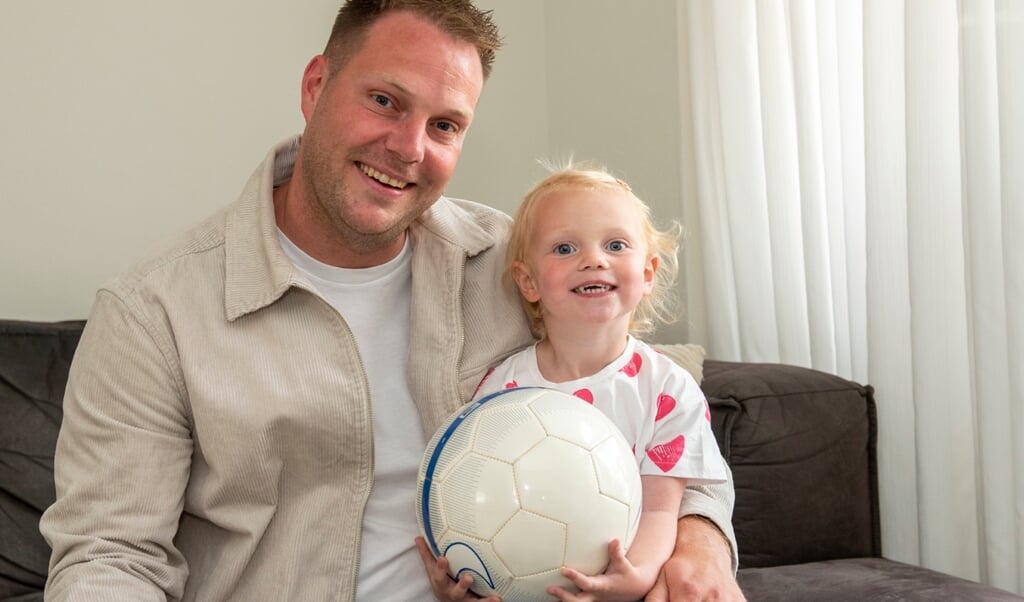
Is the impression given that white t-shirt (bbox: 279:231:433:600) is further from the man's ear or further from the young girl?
the man's ear

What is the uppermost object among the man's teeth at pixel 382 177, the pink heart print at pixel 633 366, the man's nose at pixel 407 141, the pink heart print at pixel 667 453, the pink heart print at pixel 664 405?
the man's nose at pixel 407 141

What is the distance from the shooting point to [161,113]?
115 inches

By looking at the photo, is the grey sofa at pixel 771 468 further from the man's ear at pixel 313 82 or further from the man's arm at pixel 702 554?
the man's ear at pixel 313 82

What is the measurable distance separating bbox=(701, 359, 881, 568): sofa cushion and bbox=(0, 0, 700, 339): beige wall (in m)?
0.84

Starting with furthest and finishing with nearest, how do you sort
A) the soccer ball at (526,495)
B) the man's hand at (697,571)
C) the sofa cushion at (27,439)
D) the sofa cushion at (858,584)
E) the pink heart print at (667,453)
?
1. the sofa cushion at (27,439)
2. the sofa cushion at (858,584)
3. the pink heart print at (667,453)
4. the man's hand at (697,571)
5. the soccer ball at (526,495)

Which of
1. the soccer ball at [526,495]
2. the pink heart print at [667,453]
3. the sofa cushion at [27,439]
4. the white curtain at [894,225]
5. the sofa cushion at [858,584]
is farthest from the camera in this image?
the sofa cushion at [27,439]

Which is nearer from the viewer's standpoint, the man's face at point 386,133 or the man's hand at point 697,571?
the man's hand at point 697,571

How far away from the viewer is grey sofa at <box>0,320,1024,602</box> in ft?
7.06

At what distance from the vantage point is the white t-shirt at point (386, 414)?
165 cm

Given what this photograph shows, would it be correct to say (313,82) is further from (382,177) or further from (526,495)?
(526,495)

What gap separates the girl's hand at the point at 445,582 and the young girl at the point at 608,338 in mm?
283

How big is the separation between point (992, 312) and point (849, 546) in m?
0.59

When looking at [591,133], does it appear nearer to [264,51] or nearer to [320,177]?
[264,51]

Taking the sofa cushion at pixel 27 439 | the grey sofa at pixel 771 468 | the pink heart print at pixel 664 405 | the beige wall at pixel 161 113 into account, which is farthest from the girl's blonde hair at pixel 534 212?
the beige wall at pixel 161 113
